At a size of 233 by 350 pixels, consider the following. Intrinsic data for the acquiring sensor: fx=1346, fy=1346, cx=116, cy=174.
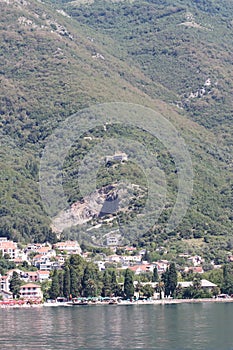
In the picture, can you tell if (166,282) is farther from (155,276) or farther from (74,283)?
(74,283)

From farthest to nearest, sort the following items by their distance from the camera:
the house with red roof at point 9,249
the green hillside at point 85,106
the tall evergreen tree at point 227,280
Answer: the green hillside at point 85,106, the house with red roof at point 9,249, the tall evergreen tree at point 227,280

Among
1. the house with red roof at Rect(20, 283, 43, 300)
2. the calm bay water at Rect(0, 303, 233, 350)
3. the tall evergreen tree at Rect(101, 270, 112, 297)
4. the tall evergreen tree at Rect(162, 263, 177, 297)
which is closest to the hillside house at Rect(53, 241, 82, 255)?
the house with red roof at Rect(20, 283, 43, 300)

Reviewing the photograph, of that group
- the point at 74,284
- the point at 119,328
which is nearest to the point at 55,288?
the point at 74,284

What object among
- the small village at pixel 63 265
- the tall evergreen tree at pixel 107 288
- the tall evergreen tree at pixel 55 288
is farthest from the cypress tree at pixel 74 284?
the tall evergreen tree at pixel 107 288

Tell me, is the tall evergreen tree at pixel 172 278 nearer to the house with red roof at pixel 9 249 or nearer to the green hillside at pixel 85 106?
the green hillside at pixel 85 106

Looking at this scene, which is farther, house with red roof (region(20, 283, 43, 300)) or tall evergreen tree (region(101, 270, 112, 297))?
house with red roof (region(20, 283, 43, 300))

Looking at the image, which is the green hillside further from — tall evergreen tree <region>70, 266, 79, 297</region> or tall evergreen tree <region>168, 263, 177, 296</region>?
tall evergreen tree <region>70, 266, 79, 297</region>

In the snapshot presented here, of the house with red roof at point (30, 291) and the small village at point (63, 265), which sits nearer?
the small village at point (63, 265)
